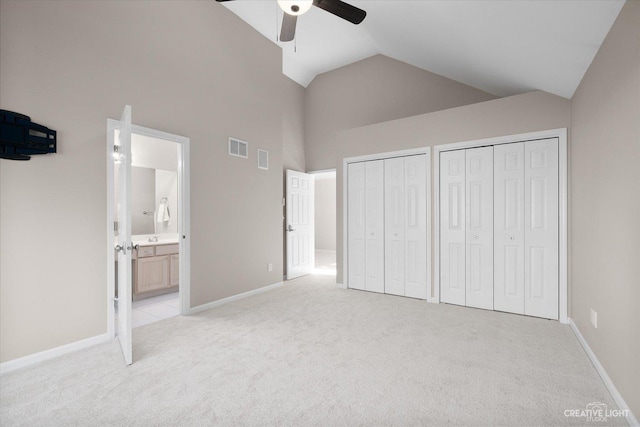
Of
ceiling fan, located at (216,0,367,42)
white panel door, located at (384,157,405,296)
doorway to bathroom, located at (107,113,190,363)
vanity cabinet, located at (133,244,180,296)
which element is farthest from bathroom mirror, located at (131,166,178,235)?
white panel door, located at (384,157,405,296)

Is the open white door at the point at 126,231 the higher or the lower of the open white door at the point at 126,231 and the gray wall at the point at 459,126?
the lower

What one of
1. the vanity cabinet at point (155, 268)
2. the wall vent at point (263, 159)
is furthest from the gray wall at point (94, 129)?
the vanity cabinet at point (155, 268)

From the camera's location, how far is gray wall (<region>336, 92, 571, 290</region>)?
3.30 m

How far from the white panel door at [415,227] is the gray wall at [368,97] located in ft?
5.36

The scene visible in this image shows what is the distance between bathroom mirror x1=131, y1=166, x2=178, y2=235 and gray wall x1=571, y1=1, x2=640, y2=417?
532 cm

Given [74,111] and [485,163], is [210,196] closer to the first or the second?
[74,111]

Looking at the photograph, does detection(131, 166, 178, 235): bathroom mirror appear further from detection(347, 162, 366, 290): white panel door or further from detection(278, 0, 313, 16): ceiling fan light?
detection(278, 0, 313, 16): ceiling fan light

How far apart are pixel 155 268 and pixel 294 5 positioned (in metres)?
3.81

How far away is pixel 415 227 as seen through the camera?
417 centimetres

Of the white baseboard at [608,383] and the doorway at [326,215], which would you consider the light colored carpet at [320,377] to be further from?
the doorway at [326,215]

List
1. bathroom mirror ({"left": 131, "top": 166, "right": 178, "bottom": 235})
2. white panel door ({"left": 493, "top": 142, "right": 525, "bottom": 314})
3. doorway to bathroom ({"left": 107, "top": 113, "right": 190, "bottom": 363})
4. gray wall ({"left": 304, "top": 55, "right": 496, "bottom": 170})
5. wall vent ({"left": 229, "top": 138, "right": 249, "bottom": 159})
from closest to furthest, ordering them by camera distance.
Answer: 1. doorway to bathroom ({"left": 107, "top": 113, "right": 190, "bottom": 363})
2. white panel door ({"left": 493, "top": 142, "right": 525, "bottom": 314})
3. wall vent ({"left": 229, "top": 138, "right": 249, "bottom": 159})
4. bathroom mirror ({"left": 131, "top": 166, "right": 178, "bottom": 235})
5. gray wall ({"left": 304, "top": 55, "right": 496, "bottom": 170})

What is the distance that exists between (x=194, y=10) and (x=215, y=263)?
3117 millimetres

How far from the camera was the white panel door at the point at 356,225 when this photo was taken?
15.2ft

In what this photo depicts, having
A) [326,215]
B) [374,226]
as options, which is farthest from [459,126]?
[326,215]
